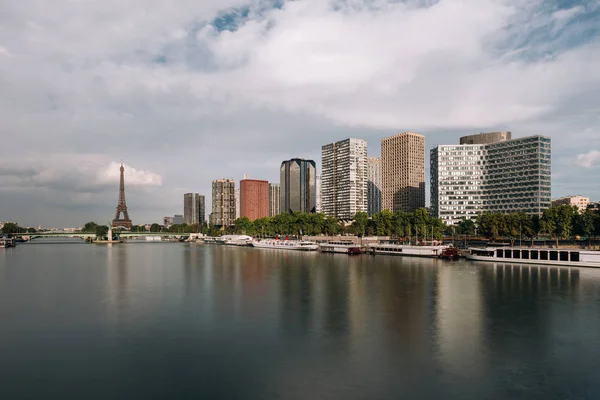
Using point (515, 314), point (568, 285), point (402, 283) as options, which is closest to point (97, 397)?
point (515, 314)

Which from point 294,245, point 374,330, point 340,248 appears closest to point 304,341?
point 374,330

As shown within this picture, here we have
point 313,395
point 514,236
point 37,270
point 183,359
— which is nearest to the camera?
point 313,395

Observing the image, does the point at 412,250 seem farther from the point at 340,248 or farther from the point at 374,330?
the point at 374,330

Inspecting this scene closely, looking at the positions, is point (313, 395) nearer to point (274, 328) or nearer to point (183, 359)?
point (183, 359)

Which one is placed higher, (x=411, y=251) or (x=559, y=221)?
(x=559, y=221)

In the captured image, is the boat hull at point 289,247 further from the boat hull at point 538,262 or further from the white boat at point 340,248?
the boat hull at point 538,262
